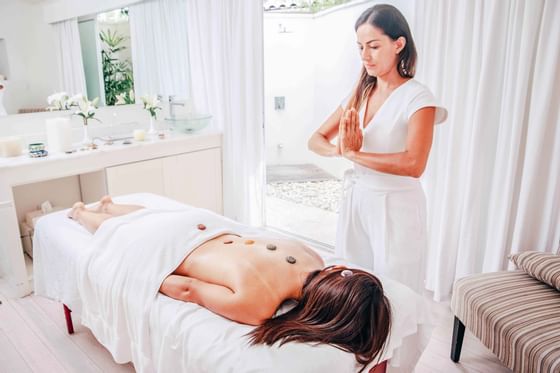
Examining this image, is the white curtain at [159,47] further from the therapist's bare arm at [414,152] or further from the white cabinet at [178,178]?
the therapist's bare arm at [414,152]

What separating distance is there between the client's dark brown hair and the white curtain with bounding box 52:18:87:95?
104 inches

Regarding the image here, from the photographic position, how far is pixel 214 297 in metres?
1.42

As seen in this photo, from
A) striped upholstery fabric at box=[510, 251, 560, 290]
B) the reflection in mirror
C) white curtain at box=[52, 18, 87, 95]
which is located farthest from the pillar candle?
striped upholstery fabric at box=[510, 251, 560, 290]

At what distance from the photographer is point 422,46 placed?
2.45m

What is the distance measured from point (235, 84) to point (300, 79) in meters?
2.13

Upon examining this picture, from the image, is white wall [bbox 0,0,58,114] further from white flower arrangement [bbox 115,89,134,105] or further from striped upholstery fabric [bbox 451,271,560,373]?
striped upholstery fabric [bbox 451,271,560,373]

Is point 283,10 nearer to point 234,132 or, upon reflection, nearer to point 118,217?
point 234,132

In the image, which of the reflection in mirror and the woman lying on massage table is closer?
the woman lying on massage table

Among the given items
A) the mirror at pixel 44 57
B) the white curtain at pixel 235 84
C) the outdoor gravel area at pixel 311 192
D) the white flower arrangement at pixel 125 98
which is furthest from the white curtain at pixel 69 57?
the outdoor gravel area at pixel 311 192

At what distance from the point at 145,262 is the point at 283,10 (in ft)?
14.3

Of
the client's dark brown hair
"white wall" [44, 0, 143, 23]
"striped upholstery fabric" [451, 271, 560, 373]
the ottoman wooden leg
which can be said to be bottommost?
the ottoman wooden leg

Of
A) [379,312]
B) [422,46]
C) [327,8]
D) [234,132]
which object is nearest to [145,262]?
[379,312]

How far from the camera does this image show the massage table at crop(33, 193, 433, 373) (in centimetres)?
121

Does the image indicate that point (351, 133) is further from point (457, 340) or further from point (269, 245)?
point (457, 340)
